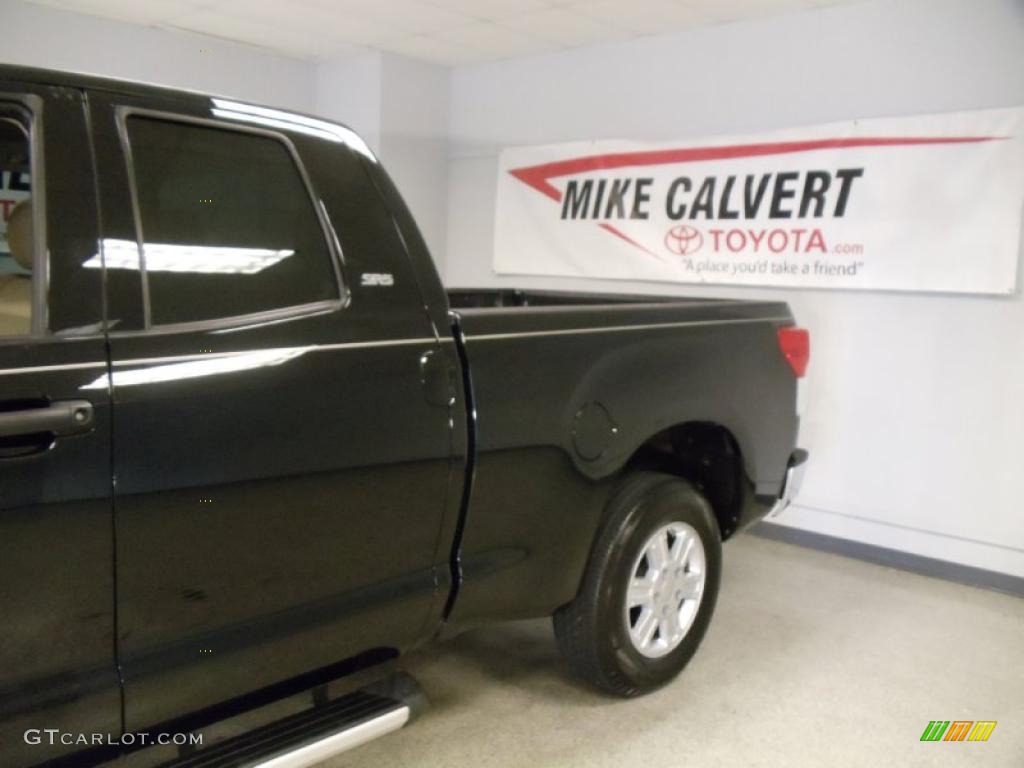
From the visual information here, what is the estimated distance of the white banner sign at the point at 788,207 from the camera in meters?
4.40

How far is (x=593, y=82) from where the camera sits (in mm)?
6074

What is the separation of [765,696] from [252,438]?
7.08ft

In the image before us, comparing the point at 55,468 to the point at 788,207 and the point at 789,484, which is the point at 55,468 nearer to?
the point at 789,484

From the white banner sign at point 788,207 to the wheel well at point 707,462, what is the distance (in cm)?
198

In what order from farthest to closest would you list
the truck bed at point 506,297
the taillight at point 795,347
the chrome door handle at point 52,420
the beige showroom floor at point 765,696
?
1. the truck bed at point 506,297
2. the taillight at point 795,347
3. the beige showroom floor at point 765,696
4. the chrome door handle at point 52,420

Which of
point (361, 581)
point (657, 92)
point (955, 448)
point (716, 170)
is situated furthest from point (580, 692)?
point (657, 92)

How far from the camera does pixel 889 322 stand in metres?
4.75

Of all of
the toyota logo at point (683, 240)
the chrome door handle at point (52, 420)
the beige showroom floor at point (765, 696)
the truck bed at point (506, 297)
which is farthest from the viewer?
the toyota logo at point (683, 240)

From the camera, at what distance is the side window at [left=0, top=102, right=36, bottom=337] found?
168 cm

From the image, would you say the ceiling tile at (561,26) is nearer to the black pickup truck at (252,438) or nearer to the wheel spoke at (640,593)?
the black pickup truck at (252,438)

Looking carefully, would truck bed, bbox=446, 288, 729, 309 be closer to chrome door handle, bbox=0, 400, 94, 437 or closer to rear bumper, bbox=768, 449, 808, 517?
rear bumper, bbox=768, 449, 808, 517

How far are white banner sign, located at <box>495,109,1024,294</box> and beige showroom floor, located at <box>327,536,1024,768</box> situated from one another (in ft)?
5.68

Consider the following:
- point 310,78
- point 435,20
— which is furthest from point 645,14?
point 310,78
